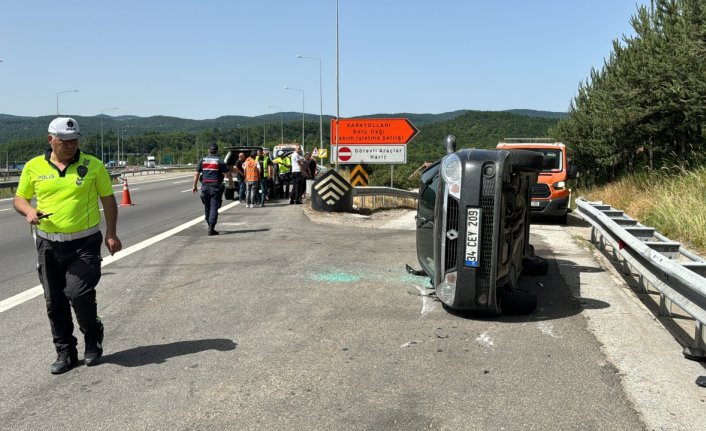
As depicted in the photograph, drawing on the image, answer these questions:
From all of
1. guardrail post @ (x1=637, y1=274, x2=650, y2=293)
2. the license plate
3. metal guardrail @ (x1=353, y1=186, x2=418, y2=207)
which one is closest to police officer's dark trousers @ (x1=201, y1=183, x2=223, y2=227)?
metal guardrail @ (x1=353, y1=186, x2=418, y2=207)

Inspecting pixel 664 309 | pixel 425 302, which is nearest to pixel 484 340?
pixel 425 302

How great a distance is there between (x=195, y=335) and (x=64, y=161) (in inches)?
71.8

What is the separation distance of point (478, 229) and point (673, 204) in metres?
8.73

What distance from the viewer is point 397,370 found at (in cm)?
461

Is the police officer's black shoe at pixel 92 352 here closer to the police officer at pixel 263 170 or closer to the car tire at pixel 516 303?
the car tire at pixel 516 303

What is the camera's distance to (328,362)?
4789 mm

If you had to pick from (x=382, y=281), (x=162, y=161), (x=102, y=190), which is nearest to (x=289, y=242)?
(x=382, y=281)

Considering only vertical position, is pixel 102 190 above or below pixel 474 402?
above

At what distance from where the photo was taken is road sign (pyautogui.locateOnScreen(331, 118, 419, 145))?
2002cm

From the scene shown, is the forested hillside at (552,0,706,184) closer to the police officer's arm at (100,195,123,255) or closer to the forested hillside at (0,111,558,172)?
the police officer's arm at (100,195,123,255)

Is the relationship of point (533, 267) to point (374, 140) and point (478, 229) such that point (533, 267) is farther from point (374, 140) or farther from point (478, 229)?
point (374, 140)

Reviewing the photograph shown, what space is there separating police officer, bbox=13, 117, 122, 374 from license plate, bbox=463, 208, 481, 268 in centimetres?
312

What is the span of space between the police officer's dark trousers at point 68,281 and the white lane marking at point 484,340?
10.1 feet

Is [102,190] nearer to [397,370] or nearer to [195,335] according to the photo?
[195,335]
